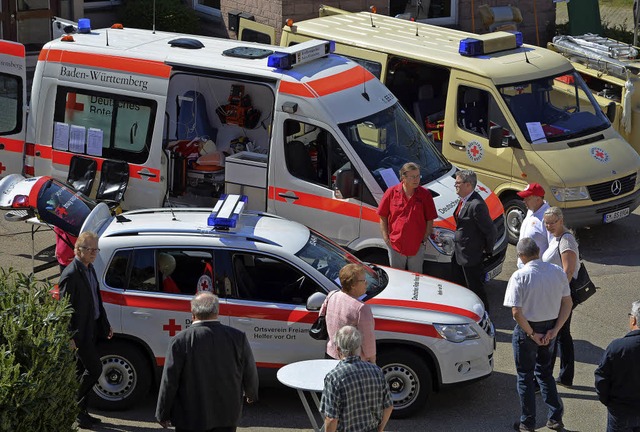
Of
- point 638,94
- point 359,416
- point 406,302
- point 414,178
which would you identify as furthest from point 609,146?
point 359,416

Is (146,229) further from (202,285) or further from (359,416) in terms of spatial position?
(359,416)

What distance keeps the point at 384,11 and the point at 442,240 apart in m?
8.78

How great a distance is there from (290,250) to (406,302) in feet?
3.44

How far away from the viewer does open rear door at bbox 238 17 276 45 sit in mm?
16077

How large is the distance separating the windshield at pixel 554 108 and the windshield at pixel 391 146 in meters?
1.62

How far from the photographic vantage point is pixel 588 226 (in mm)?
13578

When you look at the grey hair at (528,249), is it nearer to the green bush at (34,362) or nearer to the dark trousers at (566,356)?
the dark trousers at (566,356)

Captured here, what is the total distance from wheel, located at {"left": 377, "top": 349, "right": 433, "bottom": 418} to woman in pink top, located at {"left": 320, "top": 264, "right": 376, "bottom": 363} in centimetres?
71

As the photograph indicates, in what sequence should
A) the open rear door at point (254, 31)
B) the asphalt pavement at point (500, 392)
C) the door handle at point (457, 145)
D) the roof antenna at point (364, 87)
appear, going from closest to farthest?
1. the asphalt pavement at point (500, 392)
2. the roof antenna at point (364, 87)
3. the door handle at point (457, 145)
4. the open rear door at point (254, 31)

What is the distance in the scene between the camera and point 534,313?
28.1 ft

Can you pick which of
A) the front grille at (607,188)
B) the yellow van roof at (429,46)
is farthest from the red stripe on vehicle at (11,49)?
the front grille at (607,188)

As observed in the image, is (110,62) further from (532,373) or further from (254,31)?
(532,373)

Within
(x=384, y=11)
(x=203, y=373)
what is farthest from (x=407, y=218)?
(x=384, y=11)

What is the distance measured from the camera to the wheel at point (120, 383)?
29.8 ft
